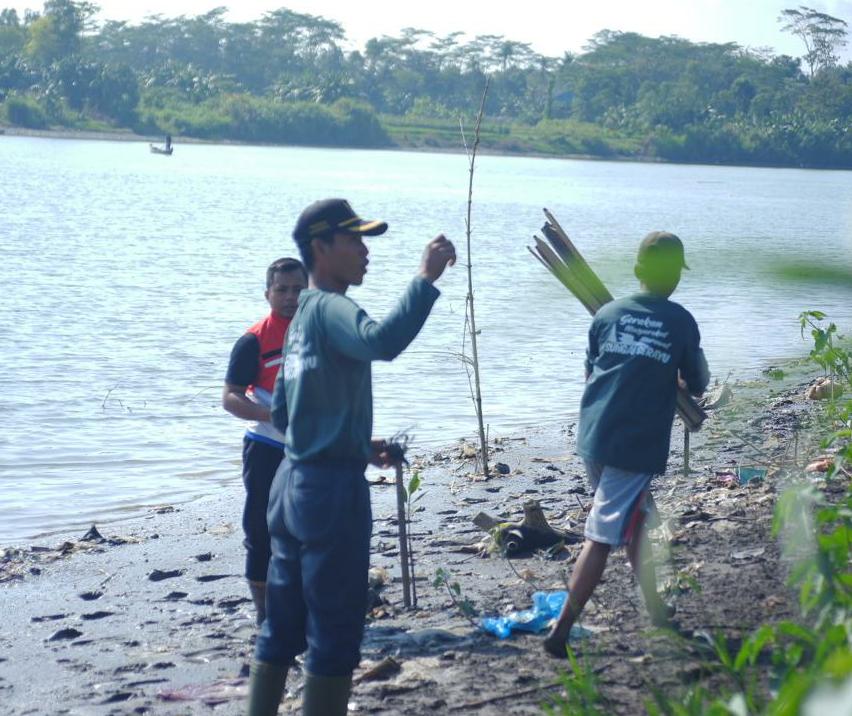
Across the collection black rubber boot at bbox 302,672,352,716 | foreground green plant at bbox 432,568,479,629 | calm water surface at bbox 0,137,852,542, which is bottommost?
calm water surface at bbox 0,137,852,542

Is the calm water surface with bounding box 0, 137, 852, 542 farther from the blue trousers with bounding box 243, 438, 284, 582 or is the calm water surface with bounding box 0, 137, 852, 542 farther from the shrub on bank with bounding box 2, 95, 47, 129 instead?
the shrub on bank with bounding box 2, 95, 47, 129

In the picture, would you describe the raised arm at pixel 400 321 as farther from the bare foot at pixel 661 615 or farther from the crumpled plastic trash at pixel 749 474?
the crumpled plastic trash at pixel 749 474

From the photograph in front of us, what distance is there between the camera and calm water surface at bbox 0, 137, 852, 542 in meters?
1.60

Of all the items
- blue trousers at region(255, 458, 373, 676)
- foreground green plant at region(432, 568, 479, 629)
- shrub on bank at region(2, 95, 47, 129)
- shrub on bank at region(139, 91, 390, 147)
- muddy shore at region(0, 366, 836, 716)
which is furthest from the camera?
shrub on bank at region(139, 91, 390, 147)

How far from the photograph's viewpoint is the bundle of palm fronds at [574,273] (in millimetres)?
1613

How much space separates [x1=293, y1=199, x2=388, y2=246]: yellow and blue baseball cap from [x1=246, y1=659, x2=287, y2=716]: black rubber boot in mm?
1163

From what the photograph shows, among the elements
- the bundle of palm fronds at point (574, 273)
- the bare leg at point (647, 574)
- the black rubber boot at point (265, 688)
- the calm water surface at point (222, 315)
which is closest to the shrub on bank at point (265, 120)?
the calm water surface at point (222, 315)

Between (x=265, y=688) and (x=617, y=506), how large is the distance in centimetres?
139

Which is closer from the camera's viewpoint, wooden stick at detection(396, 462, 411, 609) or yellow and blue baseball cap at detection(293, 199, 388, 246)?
yellow and blue baseball cap at detection(293, 199, 388, 246)

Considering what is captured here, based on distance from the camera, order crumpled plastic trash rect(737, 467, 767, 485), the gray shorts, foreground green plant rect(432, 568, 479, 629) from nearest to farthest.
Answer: the gray shorts < foreground green plant rect(432, 568, 479, 629) < crumpled plastic trash rect(737, 467, 767, 485)

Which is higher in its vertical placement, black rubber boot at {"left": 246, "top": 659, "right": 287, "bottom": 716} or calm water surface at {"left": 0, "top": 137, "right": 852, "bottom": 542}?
black rubber boot at {"left": 246, "top": 659, "right": 287, "bottom": 716}

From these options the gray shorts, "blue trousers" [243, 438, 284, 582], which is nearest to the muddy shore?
the gray shorts

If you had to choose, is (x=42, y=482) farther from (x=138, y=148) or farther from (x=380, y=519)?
(x=138, y=148)

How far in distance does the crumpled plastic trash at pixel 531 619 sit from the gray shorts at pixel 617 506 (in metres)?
0.52
